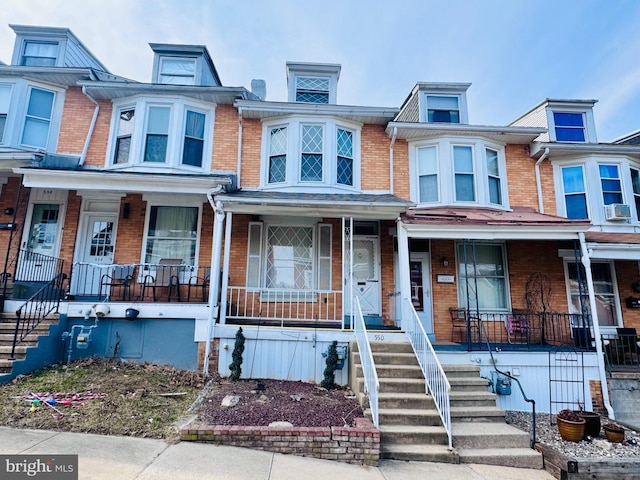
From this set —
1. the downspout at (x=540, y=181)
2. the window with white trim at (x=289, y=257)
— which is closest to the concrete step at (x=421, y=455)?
the window with white trim at (x=289, y=257)

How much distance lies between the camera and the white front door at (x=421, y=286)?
367 inches

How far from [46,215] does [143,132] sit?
3.40 m

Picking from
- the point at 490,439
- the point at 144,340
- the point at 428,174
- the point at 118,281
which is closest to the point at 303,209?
the point at 428,174

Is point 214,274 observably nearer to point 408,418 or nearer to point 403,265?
point 403,265

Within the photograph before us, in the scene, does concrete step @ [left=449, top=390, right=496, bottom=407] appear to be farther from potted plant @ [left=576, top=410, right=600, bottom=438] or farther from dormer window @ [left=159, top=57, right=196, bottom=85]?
dormer window @ [left=159, top=57, right=196, bottom=85]

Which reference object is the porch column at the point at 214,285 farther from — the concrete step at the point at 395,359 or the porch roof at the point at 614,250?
the porch roof at the point at 614,250

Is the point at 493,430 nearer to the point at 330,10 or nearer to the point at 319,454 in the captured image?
the point at 319,454

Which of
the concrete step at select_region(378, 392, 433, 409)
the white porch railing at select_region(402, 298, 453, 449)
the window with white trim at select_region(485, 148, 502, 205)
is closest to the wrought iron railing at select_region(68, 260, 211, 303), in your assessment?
the white porch railing at select_region(402, 298, 453, 449)

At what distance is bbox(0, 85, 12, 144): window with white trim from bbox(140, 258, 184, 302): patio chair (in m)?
5.63

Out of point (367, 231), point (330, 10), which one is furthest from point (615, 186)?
point (330, 10)

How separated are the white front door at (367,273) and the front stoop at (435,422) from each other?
2.49 meters

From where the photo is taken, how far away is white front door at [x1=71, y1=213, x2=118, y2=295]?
8922 mm

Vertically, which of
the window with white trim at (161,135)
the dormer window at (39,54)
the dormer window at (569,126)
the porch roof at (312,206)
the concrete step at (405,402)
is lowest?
the concrete step at (405,402)

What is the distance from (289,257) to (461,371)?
4.88 m
